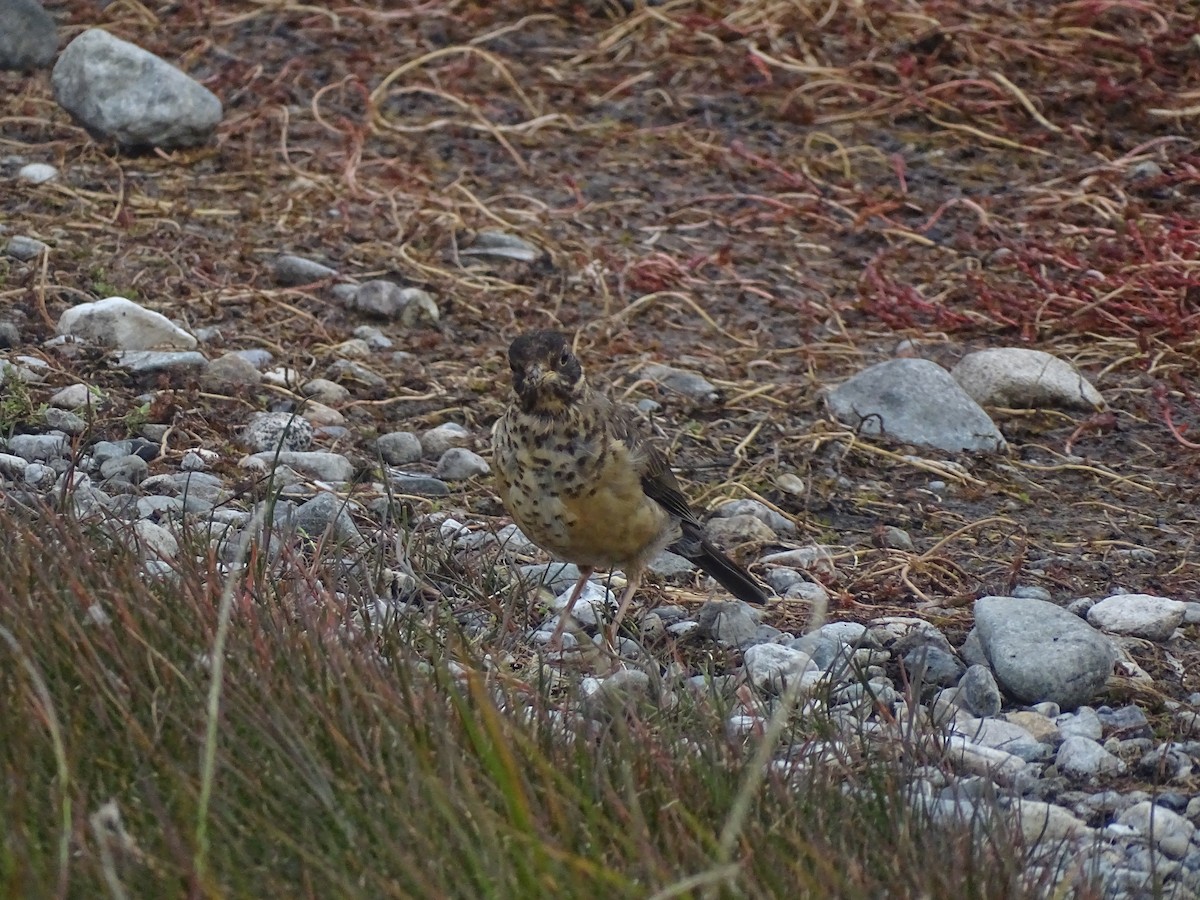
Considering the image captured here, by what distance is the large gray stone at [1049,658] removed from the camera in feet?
16.0

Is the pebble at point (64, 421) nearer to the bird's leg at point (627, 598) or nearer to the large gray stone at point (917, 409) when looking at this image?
the bird's leg at point (627, 598)

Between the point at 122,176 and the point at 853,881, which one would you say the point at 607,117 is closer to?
the point at 122,176

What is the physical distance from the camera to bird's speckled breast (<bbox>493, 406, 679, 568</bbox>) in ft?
17.5

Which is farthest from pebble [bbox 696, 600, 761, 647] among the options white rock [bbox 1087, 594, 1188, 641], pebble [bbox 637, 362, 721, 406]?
pebble [bbox 637, 362, 721, 406]

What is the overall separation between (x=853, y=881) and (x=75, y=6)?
8.94 m

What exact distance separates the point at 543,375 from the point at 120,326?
92.3 inches

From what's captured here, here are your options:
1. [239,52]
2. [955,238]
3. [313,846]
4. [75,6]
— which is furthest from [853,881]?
[75,6]

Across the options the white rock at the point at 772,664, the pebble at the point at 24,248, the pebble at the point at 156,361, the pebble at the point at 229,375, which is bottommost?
the pebble at the point at 24,248

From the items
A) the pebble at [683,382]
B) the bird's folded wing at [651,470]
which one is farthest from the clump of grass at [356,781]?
the pebble at [683,382]

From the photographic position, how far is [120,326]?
23.0 feet

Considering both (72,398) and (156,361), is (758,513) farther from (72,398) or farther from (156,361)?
(72,398)

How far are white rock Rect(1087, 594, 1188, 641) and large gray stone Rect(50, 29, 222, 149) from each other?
5356 millimetres

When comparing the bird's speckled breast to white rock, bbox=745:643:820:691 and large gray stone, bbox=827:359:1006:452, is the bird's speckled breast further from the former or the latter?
A: large gray stone, bbox=827:359:1006:452

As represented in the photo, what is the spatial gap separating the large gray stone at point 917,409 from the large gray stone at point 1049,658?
211cm
